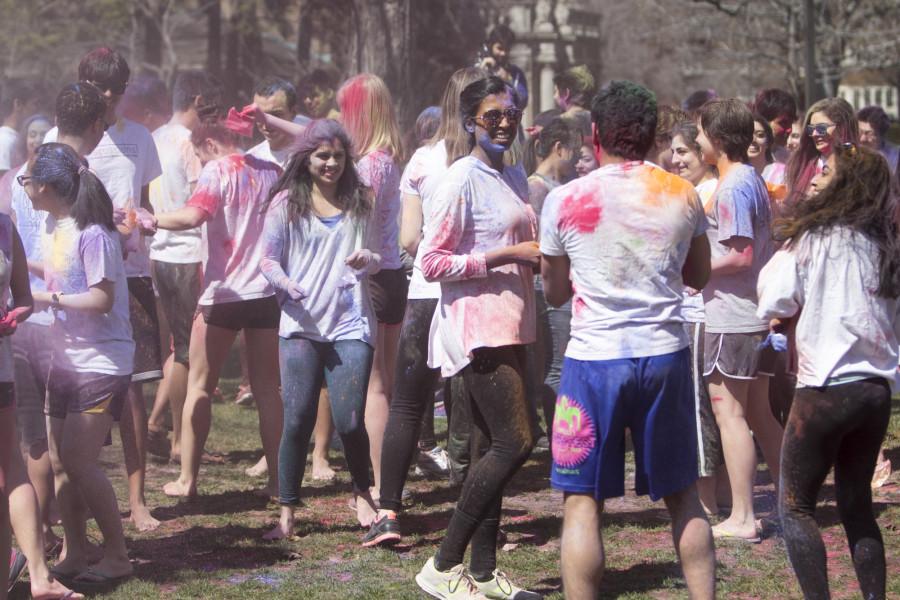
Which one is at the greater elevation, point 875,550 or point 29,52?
point 29,52

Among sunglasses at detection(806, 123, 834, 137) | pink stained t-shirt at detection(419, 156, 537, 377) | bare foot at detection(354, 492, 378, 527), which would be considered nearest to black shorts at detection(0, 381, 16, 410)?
pink stained t-shirt at detection(419, 156, 537, 377)

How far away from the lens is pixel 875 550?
4.60m

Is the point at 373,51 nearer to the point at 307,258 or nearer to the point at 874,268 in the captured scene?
the point at 307,258

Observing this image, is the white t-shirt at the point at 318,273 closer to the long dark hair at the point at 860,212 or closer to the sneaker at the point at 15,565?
the sneaker at the point at 15,565

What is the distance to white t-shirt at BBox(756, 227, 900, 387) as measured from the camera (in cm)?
439

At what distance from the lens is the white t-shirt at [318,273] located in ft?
19.6

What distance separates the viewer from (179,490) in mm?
7062

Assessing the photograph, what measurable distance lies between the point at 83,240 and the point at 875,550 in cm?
320

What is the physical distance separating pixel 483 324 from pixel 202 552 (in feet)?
6.15

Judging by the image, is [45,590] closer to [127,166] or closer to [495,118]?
[495,118]

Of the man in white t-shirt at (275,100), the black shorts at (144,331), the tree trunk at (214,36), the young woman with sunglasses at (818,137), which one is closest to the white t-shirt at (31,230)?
the black shorts at (144,331)

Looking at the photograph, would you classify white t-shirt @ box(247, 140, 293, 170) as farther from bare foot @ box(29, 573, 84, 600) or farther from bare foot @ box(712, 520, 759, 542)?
bare foot @ box(712, 520, 759, 542)

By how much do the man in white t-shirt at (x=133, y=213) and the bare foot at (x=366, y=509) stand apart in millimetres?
1000

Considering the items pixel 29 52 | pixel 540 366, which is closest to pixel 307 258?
pixel 540 366
